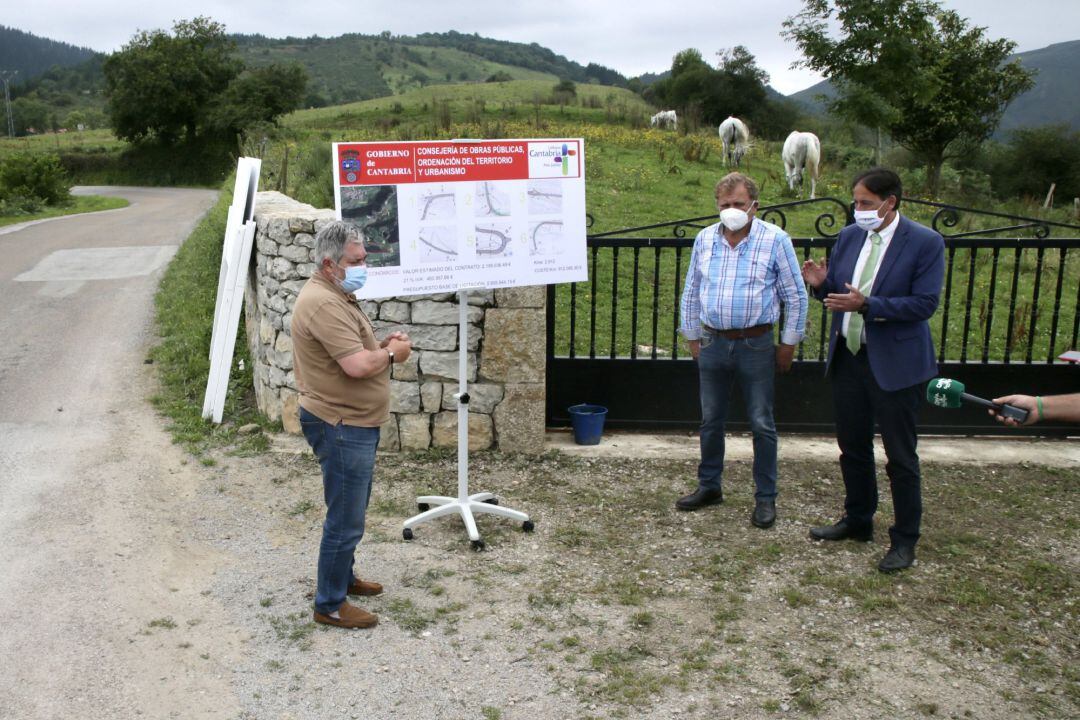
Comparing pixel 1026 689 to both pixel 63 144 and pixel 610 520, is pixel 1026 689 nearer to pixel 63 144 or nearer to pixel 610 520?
pixel 610 520

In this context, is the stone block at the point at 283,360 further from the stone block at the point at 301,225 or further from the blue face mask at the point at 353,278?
the blue face mask at the point at 353,278

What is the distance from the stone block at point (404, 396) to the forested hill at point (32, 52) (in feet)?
625

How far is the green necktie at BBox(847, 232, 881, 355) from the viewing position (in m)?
4.84

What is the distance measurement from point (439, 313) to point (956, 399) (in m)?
3.77

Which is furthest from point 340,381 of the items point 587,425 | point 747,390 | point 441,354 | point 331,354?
point 587,425

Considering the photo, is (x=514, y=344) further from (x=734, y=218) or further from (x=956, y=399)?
(x=956, y=399)

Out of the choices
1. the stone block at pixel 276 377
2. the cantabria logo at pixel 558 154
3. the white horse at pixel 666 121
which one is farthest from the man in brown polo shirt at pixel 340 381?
the white horse at pixel 666 121

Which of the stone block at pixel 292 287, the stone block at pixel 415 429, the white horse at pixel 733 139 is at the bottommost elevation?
the stone block at pixel 415 429

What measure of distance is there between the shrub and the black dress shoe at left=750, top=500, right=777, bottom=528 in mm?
24256

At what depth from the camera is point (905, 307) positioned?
183 inches

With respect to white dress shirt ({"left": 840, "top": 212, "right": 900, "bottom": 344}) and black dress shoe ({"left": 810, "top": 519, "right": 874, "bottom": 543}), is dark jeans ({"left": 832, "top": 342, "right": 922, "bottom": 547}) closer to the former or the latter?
black dress shoe ({"left": 810, "top": 519, "right": 874, "bottom": 543})

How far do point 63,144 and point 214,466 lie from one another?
181 ft

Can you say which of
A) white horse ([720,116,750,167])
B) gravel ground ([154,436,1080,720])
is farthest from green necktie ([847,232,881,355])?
white horse ([720,116,750,167])

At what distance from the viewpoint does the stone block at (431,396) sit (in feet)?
21.9
